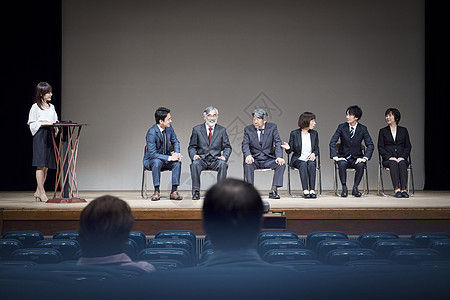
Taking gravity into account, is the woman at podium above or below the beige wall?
below

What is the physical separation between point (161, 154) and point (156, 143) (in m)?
0.14

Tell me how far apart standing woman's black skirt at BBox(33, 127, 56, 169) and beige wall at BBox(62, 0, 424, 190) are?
2133mm

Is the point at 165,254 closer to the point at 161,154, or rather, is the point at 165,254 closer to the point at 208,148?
the point at 161,154

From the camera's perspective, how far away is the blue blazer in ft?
16.9

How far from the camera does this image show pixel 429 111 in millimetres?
6902

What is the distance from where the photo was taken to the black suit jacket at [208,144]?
5.39 m

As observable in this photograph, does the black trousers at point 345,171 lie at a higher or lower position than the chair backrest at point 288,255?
higher

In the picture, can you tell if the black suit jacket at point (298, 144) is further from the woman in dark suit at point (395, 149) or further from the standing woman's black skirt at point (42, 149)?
the standing woman's black skirt at point (42, 149)

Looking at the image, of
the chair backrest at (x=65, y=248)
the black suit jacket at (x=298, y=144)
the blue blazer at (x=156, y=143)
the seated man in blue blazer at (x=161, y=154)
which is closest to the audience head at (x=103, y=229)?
the chair backrest at (x=65, y=248)

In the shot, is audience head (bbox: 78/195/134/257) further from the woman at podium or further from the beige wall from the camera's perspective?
the beige wall

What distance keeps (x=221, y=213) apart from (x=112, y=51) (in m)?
6.30

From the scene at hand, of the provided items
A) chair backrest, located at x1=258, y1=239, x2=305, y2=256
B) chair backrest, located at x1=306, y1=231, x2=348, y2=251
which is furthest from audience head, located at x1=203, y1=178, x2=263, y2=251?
chair backrest, located at x1=306, y1=231, x2=348, y2=251

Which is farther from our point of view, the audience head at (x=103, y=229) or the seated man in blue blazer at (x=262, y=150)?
the seated man in blue blazer at (x=262, y=150)

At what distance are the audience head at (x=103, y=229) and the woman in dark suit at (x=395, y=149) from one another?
4.57 meters
